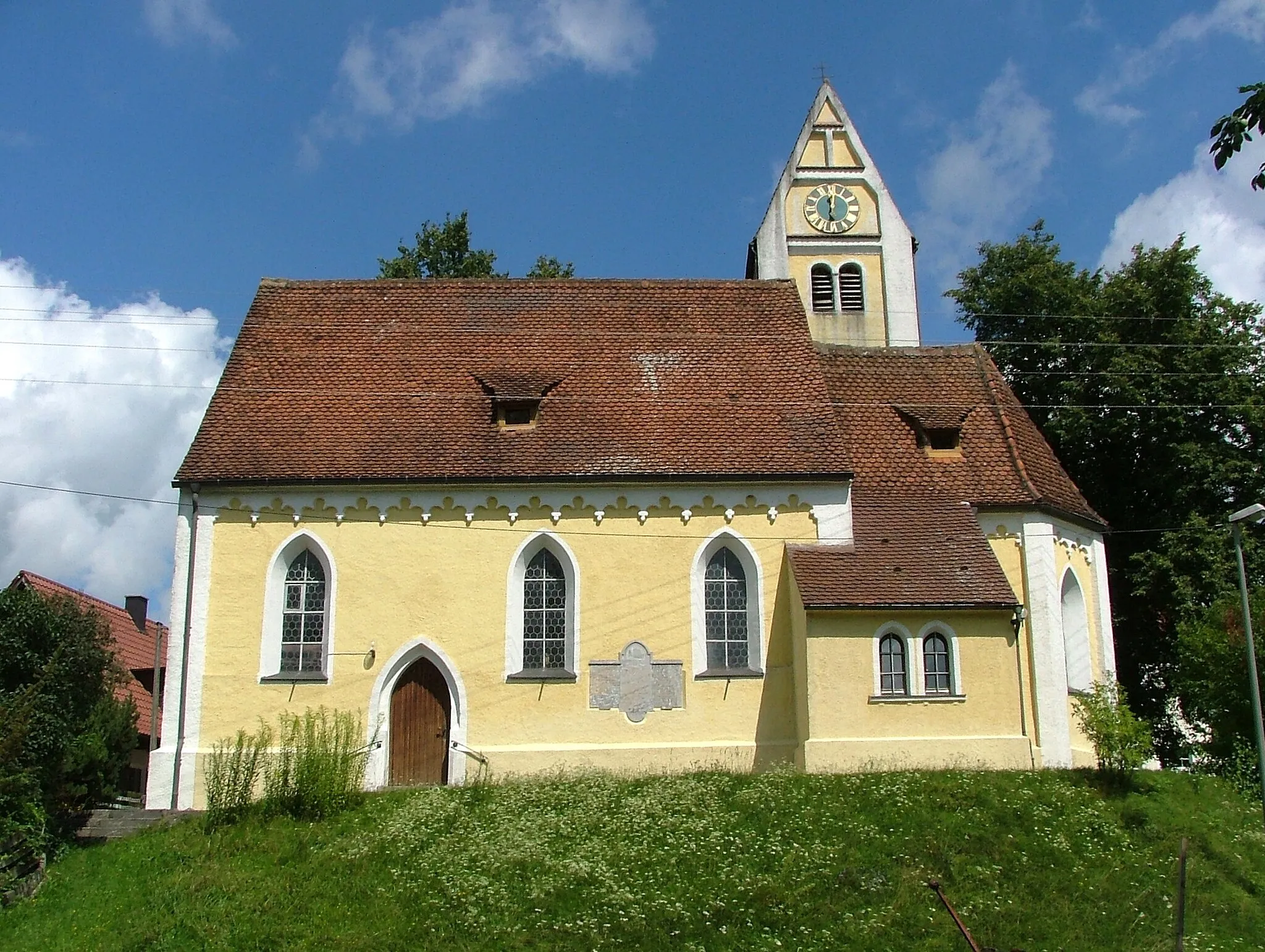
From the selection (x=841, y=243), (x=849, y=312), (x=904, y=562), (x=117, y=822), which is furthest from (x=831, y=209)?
(x=117, y=822)

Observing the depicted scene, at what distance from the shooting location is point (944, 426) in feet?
77.5

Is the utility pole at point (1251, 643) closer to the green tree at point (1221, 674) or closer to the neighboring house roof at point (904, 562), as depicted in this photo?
the neighboring house roof at point (904, 562)

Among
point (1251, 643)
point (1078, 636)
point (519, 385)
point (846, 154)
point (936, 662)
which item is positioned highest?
point (846, 154)

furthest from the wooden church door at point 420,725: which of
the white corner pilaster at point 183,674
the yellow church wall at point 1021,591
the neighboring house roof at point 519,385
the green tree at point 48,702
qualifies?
the yellow church wall at point 1021,591

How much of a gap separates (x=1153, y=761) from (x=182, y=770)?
22334mm


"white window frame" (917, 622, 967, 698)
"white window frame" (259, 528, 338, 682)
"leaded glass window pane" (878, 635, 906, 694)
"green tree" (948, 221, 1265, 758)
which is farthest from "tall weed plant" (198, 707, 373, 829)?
"green tree" (948, 221, 1265, 758)

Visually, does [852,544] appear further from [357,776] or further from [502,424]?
[357,776]

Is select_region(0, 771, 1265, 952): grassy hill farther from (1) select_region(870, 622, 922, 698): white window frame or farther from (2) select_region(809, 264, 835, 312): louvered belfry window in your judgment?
(2) select_region(809, 264, 835, 312): louvered belfry window

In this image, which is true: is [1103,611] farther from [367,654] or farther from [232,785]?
[232,785]

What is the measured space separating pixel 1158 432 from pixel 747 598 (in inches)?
522

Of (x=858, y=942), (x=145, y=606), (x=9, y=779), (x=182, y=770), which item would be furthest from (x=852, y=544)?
(x=145, y=606)

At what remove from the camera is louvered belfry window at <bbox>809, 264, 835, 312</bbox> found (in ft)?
111

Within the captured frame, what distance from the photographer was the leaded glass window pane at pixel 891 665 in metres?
20.0

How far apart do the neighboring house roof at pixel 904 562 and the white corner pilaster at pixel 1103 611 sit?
329 cm
